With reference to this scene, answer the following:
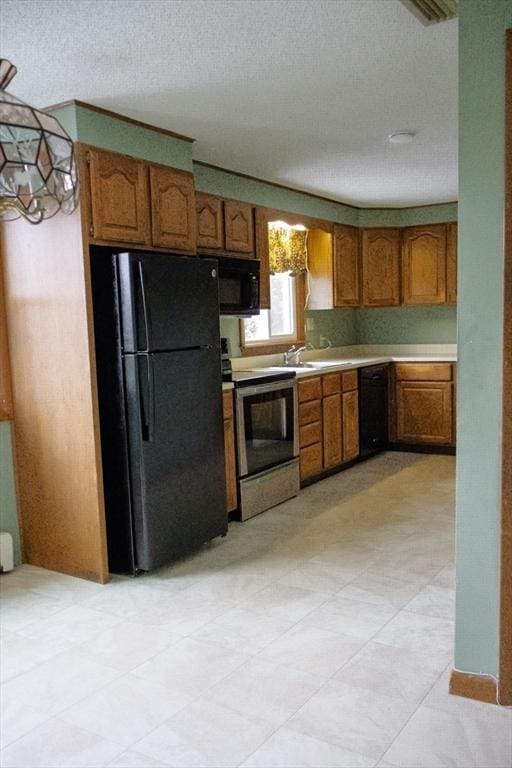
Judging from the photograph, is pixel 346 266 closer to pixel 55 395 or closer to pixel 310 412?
pixel 310 412

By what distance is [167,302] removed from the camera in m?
3.34

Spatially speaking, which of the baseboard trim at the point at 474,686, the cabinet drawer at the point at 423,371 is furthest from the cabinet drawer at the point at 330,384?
the baseboard trim at the point at 474,686

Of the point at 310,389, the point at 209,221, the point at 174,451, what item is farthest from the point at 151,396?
the point at 310,389

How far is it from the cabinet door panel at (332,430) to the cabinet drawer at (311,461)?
3.9 inches

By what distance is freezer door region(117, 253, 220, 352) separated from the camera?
10.5ft

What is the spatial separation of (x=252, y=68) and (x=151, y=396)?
5.18 ft

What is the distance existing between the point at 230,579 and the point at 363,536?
98 cm

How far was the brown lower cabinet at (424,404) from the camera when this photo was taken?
235 inches

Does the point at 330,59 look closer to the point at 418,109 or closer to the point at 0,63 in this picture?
the point at 418,109

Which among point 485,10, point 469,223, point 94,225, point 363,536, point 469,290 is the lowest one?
point 363,536

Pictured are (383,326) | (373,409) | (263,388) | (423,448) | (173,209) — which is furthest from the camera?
(383,326)

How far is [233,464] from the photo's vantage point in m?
4.18

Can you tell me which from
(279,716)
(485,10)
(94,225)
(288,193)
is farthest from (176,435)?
(288,193)

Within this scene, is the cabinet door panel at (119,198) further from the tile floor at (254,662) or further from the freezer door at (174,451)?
the tile floor at (254,662)
